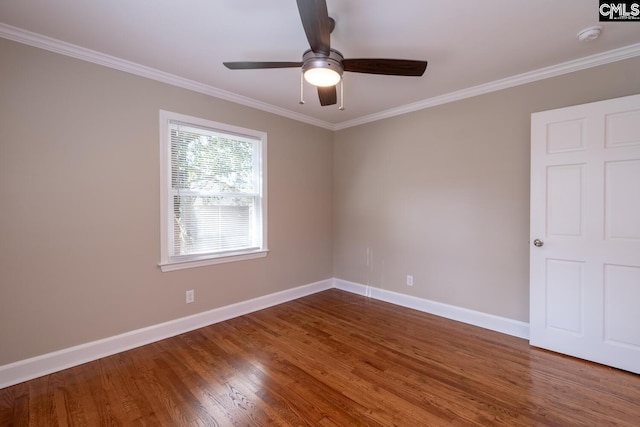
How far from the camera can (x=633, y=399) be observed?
1.85 meters

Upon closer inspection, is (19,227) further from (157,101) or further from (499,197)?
(499,197)

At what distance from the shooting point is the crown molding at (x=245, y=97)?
2109mm

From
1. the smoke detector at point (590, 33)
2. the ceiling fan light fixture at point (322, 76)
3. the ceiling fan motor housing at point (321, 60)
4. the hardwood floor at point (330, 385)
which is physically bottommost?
the hardwood floor at point (330, 385)

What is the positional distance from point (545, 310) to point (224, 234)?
10.7ft

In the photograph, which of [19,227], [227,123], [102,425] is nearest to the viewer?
[102,425]

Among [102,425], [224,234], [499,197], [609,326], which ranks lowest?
[102,425]

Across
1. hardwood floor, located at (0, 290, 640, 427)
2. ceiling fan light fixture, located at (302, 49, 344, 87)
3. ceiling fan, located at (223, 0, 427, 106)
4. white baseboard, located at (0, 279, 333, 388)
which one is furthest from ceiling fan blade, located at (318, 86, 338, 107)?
white baseboard, located at (0, 279, 333, 388)

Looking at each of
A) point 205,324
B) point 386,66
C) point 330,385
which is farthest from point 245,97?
point 330,385

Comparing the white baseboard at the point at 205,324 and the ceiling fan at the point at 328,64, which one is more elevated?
the ceiling fan at the point at 328,64

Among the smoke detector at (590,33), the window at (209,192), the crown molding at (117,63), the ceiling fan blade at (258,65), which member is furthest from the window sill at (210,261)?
the smoke detector at (590,33)

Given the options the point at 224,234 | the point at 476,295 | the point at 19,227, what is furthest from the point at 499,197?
the point at 19,227

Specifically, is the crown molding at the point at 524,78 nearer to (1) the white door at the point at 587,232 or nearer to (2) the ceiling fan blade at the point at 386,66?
(1) the white door at the point at 587,232

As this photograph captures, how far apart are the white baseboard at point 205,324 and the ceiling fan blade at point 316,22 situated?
2.76 meters

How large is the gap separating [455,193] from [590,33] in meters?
1.64
